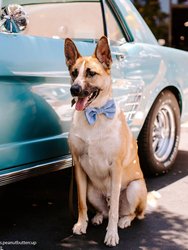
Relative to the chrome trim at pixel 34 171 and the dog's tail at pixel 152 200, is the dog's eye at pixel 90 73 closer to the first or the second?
the chrome trim at pixel 34 171

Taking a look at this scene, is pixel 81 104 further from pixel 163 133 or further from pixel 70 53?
pixel 163 133

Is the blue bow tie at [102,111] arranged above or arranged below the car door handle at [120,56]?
below

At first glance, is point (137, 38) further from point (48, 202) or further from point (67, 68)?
point (48, 202)

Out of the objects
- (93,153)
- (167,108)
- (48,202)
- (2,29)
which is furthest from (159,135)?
(2,29)

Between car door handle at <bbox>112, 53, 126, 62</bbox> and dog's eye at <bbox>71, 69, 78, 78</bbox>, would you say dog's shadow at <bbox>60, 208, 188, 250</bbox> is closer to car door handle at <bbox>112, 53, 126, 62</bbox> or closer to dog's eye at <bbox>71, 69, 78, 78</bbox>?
dog's eye at <bbox>71, 69, 78, 78</bbox>

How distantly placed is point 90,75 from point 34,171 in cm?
80

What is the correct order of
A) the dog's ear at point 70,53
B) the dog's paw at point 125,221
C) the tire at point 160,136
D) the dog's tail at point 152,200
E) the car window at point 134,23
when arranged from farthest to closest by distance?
the tire at point 160,136 → the car window at point 134,23 → the dog's tail at point 152,200 → the dog's paw at point 125,221 → the dog's ear at point 70,53

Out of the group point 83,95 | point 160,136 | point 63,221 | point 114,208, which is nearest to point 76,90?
point 83,95

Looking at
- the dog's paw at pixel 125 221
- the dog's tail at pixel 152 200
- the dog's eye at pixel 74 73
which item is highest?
the dog's eye at pixel 74 73

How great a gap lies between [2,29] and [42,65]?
0.38 meters

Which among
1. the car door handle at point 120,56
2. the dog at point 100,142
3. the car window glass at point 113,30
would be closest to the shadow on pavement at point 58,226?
the dog at point 100,142

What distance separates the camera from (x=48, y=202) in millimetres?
3896

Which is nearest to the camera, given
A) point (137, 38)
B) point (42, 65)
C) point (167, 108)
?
point (42, 65)

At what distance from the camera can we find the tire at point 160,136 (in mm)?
4414
